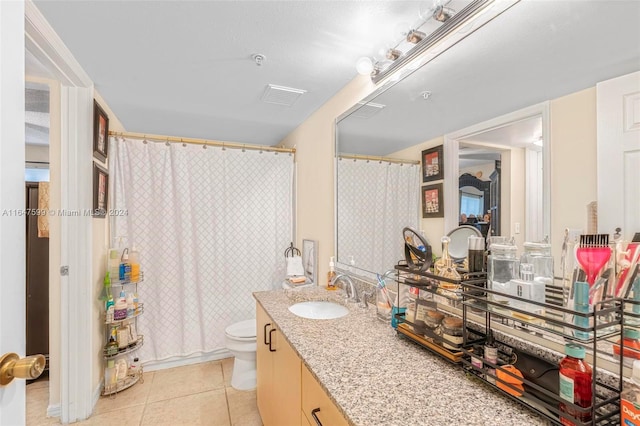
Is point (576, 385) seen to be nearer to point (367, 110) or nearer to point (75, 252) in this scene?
point (367, 110)

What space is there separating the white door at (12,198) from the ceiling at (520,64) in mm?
1368

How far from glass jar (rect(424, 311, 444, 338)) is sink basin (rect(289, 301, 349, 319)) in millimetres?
645

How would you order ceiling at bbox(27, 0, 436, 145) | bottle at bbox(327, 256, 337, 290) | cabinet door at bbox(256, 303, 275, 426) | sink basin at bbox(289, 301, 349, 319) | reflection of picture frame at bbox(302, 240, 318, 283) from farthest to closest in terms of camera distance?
reflection of picture frame at bbox(302, 240, 318, 283) → bottle at bbox(327, 256, 337, 290) → sink basin at bbox(289, 301, 349, 319) → cabinet door at bbox(256, 303, 275, 426) → ceiling at bbox(27, 0, 436, 145)

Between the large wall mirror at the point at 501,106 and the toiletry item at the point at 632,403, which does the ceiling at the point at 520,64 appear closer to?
the large wall mirror at the point at 501,106

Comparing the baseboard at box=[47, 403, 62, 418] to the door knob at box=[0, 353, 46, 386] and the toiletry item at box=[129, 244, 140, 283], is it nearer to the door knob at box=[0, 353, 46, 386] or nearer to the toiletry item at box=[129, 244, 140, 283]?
the toiletry item at box=[129, 244, 140, 283]

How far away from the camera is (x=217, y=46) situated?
1.55 meters

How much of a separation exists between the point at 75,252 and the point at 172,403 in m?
1.21

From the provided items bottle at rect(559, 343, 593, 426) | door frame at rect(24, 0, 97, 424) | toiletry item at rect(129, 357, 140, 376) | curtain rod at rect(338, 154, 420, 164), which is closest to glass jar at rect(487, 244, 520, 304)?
bottle at rect(559, 343, 593, 426)

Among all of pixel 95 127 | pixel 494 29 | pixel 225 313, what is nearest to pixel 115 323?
pixel 225 313

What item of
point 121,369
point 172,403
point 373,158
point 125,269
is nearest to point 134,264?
point 125,269

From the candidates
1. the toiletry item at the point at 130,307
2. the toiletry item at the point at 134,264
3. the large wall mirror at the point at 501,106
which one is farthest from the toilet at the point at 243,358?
the large wall mirror at the point at 501,106

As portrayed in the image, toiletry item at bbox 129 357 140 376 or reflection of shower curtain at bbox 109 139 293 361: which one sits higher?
reflection of shower curtain at bbox 109 139 293 361

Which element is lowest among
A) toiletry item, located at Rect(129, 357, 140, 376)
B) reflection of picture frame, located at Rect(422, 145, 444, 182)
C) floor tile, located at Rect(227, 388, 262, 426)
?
floor tile, located at Rect(227, 388, 262, 426)

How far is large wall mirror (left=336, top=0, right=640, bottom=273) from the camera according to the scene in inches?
31.4
